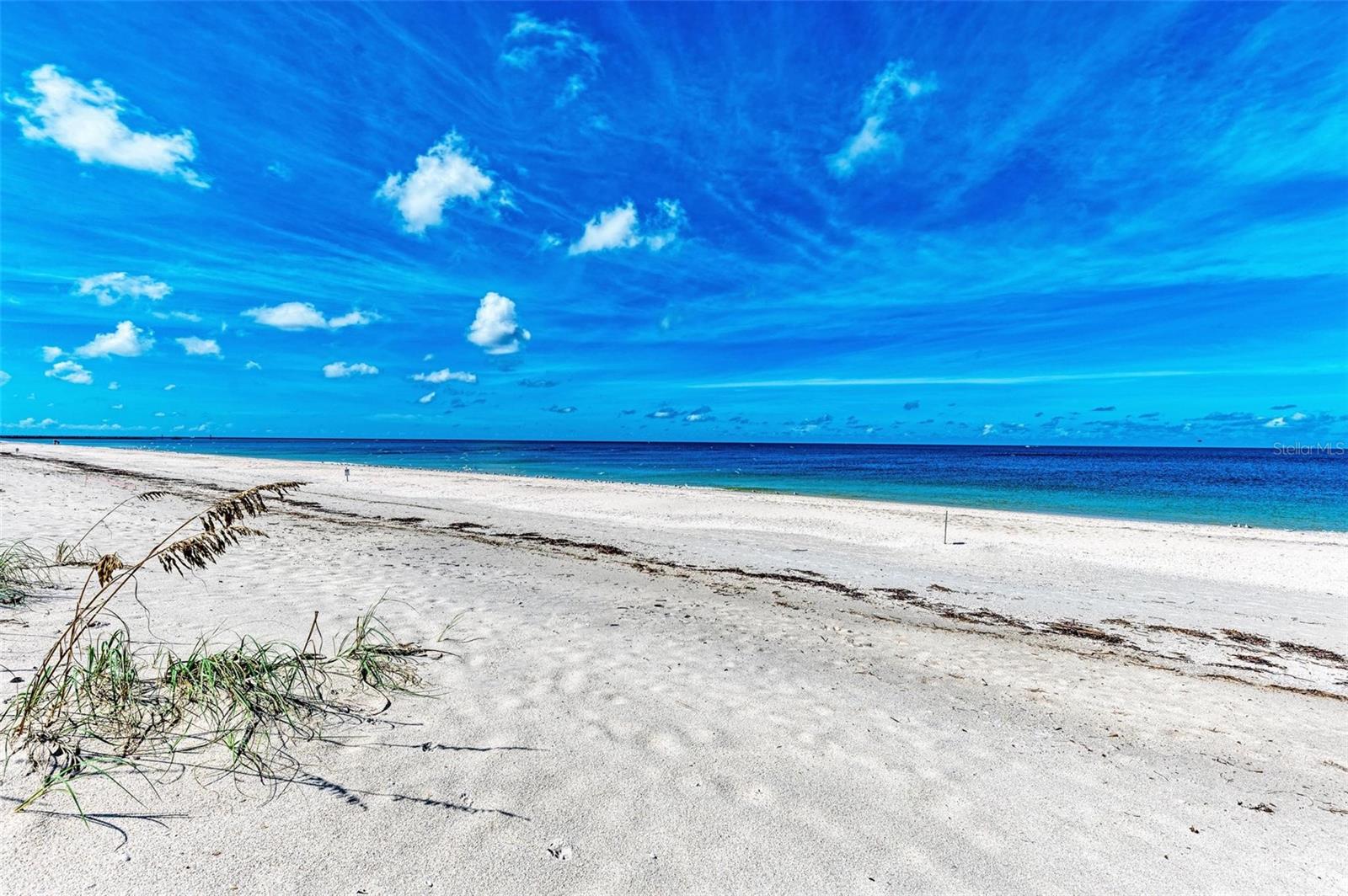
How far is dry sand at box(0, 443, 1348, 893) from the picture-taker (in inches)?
120

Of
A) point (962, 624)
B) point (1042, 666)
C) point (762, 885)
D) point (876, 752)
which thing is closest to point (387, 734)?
point (762, 885)

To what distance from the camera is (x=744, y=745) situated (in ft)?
14.5

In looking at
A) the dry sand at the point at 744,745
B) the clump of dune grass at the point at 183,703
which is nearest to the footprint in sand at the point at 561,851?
the dry sand at the point at 744,745

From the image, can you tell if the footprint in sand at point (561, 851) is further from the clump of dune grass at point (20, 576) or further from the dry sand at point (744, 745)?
the clump of dune grass at point (20, 576)

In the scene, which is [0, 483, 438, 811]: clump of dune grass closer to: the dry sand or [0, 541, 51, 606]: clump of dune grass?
the dry sand

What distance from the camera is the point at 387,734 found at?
13.3 feet

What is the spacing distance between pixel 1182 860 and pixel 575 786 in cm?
337

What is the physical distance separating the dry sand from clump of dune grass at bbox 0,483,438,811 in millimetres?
241

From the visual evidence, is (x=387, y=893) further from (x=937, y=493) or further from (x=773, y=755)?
(x=937, y=493)

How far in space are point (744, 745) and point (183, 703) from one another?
3.69 m

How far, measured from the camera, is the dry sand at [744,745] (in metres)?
3.04

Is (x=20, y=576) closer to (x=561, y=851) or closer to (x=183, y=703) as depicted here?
(x=183, y=703)

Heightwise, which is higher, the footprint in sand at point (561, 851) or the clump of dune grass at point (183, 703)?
the clump of dune grass at point (183, 703)

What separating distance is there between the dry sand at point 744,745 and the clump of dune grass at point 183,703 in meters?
0.24
